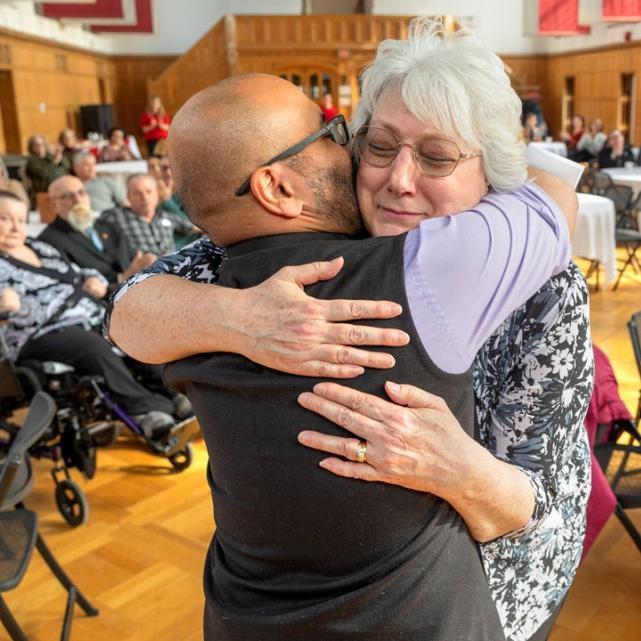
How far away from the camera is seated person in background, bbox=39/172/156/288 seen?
4586mm

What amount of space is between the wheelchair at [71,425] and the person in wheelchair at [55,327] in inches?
2.5

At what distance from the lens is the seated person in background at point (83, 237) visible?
459 centimetres

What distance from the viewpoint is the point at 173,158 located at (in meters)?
0.86

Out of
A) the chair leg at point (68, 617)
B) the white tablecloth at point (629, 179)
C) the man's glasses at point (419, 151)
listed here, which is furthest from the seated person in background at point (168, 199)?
the white tablecloth at point (629, 179)

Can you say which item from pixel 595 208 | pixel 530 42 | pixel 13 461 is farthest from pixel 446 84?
pixel 530 42

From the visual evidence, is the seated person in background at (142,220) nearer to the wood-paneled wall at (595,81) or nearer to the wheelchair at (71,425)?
the wheelchair at (71,425)

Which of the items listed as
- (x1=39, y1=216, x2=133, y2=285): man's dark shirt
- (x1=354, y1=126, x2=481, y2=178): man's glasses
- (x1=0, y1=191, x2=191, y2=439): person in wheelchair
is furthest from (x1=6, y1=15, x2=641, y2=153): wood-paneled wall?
(x1=354, y1=126, x2=481, y2=178): man's glasses

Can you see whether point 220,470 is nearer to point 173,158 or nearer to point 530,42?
point 173,158

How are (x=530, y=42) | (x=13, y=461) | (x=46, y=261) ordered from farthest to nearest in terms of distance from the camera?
(x=530, y=42) < (x=46, y=261) < (x=13, y=461)

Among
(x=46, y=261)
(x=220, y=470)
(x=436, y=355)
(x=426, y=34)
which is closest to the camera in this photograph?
(x=436, y=355)

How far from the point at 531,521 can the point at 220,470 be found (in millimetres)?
413

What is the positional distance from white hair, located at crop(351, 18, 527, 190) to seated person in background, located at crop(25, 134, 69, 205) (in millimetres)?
10019

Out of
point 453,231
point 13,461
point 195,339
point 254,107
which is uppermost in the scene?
point 254,107

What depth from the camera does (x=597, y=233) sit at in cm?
681
